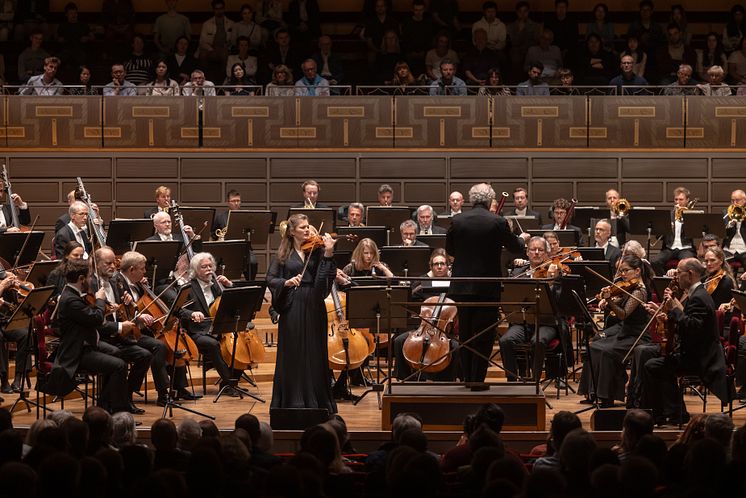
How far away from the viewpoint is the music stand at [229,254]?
32.8 feet

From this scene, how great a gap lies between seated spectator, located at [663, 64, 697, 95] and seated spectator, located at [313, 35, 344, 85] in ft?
13.2

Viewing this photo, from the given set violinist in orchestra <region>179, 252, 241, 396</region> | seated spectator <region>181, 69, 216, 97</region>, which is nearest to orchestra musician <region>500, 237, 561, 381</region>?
violinist in orchestra <region>179, 252, 241, 396</region>

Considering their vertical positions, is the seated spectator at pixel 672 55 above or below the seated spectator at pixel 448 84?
above

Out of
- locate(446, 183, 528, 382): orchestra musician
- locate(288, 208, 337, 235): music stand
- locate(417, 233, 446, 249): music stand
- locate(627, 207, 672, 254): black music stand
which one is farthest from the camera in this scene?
locate(627, 207, 672, 254): black music stand

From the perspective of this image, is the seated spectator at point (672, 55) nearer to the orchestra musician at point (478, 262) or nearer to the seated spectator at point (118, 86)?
the seated spectator at point (118, 86)

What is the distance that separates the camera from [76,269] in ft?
26.8

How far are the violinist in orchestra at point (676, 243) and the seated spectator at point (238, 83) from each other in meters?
5.22

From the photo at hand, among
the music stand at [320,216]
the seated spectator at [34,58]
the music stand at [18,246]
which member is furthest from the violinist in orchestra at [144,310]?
the seated spectator at [34,58]

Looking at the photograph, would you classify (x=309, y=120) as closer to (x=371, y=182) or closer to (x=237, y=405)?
(x=371, y=182)

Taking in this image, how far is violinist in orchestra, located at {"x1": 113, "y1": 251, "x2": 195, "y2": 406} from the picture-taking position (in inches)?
339

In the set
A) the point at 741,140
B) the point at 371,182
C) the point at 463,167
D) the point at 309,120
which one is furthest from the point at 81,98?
the point at 741,140

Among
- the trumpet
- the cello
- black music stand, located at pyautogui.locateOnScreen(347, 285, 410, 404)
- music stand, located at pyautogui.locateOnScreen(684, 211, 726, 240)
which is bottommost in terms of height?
the cello

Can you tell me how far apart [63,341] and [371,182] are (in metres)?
6.57

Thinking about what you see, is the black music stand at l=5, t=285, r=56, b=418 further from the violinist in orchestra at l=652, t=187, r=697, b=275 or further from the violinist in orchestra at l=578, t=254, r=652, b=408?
the violinist in orchestra at l=652, t=187, r=697, b=275
